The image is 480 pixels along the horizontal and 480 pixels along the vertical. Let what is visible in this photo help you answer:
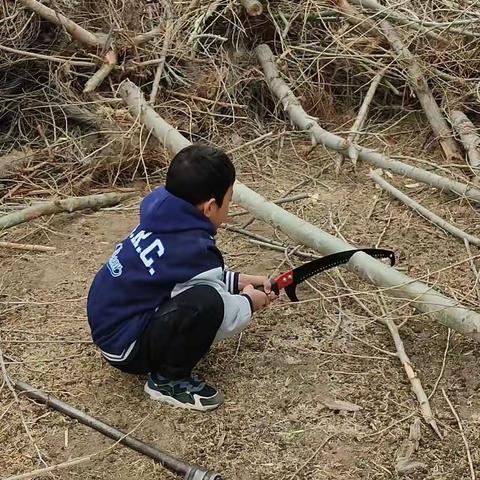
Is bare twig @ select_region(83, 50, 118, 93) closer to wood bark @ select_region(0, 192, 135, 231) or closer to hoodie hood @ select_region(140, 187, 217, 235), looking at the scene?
wood bark @ select_region(0, 192, 135, 231)

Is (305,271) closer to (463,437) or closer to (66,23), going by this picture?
(463,437)

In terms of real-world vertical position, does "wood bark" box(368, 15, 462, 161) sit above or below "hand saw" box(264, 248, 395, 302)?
above

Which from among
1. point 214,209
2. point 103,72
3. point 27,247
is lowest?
point 27,247

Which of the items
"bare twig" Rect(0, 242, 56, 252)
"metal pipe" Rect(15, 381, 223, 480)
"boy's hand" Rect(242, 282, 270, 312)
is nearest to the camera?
"metal pipe" Rect(15, 381, 223, 480)

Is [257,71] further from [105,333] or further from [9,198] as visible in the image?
[105,333]

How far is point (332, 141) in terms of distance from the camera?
13.3ft

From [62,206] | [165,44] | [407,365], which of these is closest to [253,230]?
[62,206]

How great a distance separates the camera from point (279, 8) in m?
4.96

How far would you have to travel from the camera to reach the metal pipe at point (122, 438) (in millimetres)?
2273

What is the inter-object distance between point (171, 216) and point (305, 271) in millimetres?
649

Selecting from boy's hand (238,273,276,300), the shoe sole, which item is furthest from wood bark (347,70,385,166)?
the shoe sole

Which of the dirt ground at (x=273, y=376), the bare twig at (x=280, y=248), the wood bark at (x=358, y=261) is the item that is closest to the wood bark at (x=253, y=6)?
the wood bark at (x=358, y=261)

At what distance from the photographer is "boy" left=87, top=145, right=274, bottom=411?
8.11ft

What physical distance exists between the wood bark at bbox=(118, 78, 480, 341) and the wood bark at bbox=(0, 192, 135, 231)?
395mm
